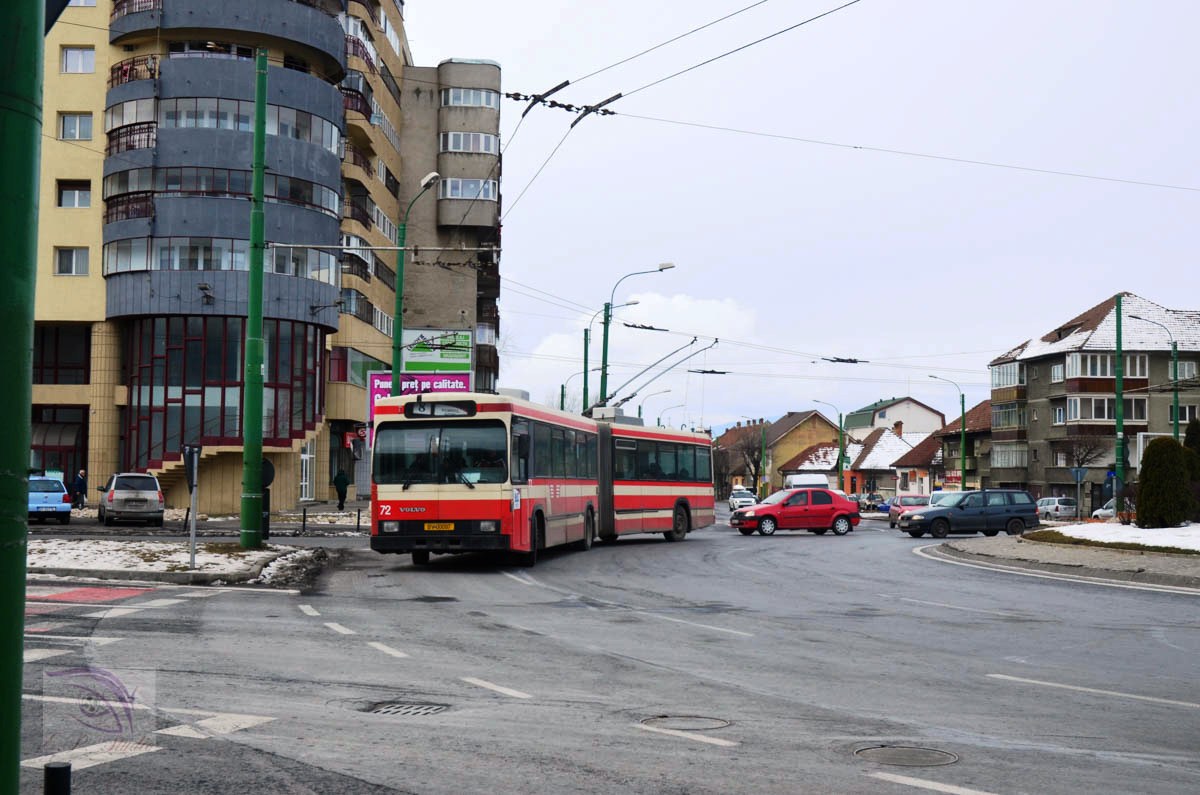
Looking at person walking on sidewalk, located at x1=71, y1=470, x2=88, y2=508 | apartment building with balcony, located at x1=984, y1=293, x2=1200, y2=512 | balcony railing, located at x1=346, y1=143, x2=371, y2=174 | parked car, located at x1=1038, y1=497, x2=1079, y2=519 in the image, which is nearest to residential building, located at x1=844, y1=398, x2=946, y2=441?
apartment building with balcony, located at x1=984, y1=293, x2=1200, y2=512

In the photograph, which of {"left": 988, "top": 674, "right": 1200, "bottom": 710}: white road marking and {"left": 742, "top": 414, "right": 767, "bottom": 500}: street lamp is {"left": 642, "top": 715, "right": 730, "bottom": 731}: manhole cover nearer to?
{"left": 988, "top": 674, "right": 1200, "bottom": 710}: white road marking

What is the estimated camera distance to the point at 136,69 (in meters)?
48.1

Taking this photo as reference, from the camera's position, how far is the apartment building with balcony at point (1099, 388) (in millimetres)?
78938

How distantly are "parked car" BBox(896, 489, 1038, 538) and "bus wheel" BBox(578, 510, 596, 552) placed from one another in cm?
1575

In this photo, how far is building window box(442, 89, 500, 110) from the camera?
226 feet

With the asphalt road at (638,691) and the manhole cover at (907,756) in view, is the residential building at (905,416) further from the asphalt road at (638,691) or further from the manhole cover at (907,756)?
the manhole cover at (907,756)

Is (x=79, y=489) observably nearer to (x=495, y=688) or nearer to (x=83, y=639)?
(x=83, y=639)

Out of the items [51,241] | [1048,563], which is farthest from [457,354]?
[1048,563]

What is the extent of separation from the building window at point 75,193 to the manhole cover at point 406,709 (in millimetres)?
45805

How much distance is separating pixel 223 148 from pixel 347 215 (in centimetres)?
1079

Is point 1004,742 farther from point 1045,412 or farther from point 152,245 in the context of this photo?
point 1045,412

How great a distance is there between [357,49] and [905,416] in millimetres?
98702

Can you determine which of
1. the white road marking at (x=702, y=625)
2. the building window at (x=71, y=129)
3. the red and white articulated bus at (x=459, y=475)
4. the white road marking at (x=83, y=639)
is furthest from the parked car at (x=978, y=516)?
the building window at (x=71, y=129)

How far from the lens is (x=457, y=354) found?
46500 millimetres
